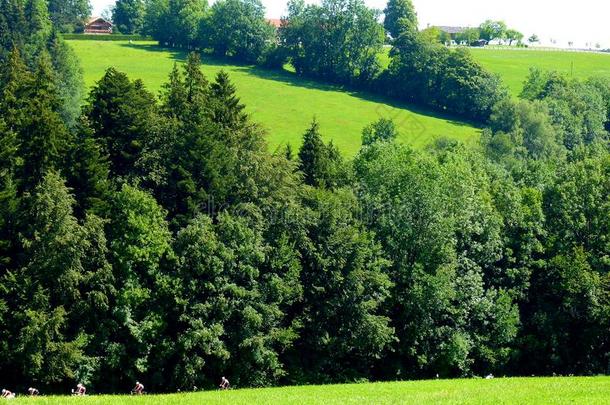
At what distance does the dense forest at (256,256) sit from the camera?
1870 inches

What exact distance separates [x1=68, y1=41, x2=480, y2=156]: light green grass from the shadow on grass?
16 centimetres

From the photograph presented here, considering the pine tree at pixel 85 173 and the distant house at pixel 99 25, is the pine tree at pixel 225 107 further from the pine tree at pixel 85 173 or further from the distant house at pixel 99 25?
the distant house at pixel 99 25

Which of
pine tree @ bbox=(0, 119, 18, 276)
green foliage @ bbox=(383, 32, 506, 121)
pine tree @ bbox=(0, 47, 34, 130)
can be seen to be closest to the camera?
pine tree @ bbox=(0, 119, 18, 276)

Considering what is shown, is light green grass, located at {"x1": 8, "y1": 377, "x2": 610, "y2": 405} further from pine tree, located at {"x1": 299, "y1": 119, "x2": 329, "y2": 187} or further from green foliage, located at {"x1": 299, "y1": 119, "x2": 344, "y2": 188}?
pine tree, located at {"x1": 299, "y1": 119, "x2": 329, "y2": 187}

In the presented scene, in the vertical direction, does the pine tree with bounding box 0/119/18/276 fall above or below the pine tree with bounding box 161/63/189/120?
below

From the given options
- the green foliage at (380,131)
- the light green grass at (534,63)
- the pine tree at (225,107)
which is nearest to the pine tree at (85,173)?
the pine tree at (225,107)

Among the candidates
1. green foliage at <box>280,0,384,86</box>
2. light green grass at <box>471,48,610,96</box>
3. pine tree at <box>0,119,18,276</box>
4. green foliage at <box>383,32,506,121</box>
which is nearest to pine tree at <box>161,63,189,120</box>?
pine tree at <box>0,119,18,276</box>

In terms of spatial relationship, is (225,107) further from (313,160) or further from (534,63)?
(534,63)

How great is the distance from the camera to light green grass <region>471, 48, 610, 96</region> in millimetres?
155125

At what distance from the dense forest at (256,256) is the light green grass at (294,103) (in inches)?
1770

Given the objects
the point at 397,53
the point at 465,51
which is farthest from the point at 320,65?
the point at 465,51

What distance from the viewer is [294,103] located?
4779 inches

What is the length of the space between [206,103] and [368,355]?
2111 centimetres

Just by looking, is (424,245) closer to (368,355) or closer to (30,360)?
(368,355)
